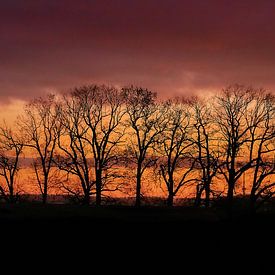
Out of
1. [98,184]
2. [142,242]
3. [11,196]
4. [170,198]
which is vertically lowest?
[142,242]

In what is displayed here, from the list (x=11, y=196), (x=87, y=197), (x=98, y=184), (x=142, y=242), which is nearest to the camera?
(x=142, y=242)

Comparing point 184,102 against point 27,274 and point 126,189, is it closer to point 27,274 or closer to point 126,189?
point 126,189

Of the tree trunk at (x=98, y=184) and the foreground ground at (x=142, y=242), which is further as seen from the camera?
the tree trunk at (x=98, y=184)

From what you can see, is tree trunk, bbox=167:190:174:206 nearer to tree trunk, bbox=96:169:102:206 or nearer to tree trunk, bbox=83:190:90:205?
tree trunk, bbox=96:169:102:206

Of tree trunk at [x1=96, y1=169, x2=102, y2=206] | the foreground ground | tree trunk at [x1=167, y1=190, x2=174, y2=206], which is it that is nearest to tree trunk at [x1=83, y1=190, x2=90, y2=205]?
tree trunk at [x1=96, y1=169, x2=102, y2=206]

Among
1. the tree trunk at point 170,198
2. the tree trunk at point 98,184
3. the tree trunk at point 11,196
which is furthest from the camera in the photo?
the tree trunk at point 11,196

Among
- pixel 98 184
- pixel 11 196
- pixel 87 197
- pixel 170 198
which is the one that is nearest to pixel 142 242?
pixel 98 184

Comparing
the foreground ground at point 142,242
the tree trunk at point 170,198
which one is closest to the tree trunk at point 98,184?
the tree trunk at point 170,198

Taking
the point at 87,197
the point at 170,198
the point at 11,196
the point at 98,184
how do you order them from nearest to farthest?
the point at 98,184
the point at 87,197
the point at 170,198
the point at 11,196

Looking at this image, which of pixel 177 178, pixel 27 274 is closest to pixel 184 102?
pixel 177 178

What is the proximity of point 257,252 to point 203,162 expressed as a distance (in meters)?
31.6

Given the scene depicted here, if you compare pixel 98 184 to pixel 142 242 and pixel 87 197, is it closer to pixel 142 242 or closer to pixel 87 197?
pixel 87 197

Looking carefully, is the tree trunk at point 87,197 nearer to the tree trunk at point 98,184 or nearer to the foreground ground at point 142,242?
the tree trunk at point 98,184

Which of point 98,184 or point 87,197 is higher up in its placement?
point 98,184
